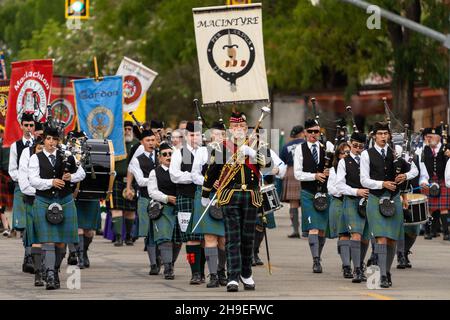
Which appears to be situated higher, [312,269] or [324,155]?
[324,155]

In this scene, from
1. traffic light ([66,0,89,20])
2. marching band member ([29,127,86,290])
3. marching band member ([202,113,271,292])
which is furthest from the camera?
traffic light ([66,0,89,20])

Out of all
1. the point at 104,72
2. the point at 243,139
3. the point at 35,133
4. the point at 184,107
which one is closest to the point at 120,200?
the point at 35,133

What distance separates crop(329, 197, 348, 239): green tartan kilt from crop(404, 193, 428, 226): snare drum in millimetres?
720

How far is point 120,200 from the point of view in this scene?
21.3 m

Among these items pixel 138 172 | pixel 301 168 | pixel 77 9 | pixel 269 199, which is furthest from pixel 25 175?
pixel 77 9

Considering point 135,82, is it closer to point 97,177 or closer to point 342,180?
point 97,177

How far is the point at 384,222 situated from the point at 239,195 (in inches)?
61.2

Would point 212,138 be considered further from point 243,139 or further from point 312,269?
point 312,269

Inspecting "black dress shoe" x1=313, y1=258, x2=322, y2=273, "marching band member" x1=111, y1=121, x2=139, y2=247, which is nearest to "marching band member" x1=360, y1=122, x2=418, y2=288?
"black dress shoe" x1=313, y1=258, x2=322, y2=273

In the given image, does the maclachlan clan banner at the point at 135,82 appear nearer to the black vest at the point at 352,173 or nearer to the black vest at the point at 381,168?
the black vest at the point at 352,173

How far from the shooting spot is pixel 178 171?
15.9m

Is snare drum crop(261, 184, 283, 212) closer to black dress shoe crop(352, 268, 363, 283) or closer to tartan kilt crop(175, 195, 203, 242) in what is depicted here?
tartan kilt crop(175, 195, 203, 242)

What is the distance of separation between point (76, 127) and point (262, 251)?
4.69 metres

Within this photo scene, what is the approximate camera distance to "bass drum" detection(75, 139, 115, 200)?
17297 millimetres
